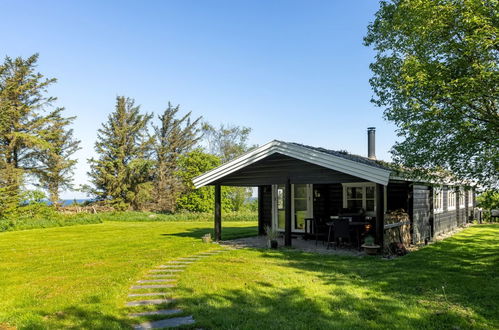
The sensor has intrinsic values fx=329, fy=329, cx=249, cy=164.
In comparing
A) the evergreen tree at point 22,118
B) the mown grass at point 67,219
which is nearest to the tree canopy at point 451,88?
the mown grass at point 67,219

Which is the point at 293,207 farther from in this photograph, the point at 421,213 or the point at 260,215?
the point at 421,213

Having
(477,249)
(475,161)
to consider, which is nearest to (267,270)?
(475,161)

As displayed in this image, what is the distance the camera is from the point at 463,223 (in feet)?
62.3

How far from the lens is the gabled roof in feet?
27.0

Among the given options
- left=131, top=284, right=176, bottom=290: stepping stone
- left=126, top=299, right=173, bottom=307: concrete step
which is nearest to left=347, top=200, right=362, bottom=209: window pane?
left=131, top=284, right=176, bottom=290: stepping stone

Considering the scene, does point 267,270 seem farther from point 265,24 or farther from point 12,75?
point 12,75

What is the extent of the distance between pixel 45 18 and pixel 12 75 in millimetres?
19045

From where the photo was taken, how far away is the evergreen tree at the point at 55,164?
95.7 ft

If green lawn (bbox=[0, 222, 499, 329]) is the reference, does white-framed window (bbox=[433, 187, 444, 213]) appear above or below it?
above

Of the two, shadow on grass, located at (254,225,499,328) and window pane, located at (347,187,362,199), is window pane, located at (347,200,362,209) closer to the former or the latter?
window pane, located at (347,187,362,199)

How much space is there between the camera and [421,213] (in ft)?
40.3

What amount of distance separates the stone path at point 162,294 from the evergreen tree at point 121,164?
25.0 m

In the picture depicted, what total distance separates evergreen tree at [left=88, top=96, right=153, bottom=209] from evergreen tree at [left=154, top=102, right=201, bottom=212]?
4.20 ft

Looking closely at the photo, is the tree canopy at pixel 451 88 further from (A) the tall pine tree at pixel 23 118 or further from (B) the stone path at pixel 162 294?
(A) the tall pine tree at pixel 23 118
